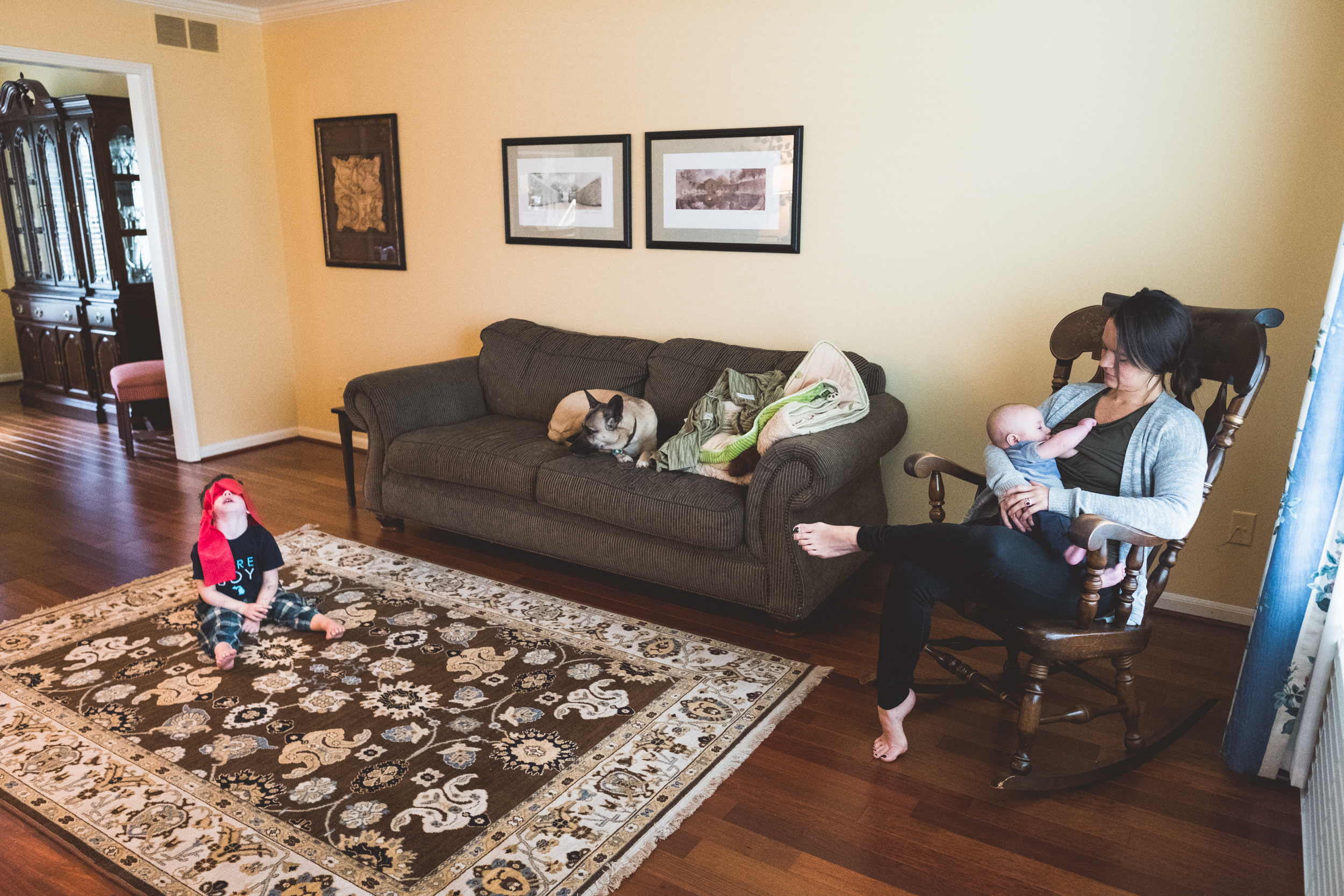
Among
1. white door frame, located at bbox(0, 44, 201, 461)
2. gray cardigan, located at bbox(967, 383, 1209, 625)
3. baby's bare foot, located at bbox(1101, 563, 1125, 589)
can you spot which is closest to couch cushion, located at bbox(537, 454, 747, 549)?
gray cardigan, located at bbox(967, 383, 1209, 625)

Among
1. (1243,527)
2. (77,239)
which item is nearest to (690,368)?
(1243,527)

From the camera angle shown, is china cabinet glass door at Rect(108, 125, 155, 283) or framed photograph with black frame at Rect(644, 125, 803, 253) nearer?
framed photograph with black frame at Rect(644, 125, 803, 253)

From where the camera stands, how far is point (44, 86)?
625cm

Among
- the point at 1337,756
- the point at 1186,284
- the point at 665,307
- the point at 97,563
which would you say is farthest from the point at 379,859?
the point at 1186,284

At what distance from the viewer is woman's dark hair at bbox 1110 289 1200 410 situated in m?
2.27

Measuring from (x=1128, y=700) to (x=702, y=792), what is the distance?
1.18 m

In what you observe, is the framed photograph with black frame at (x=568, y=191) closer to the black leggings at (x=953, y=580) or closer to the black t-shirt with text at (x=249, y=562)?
the black t-shirt with text at (x=249, y=562)

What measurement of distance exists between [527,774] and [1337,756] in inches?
74.4

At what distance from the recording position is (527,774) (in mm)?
2342

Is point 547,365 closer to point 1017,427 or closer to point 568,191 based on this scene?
point 568,191

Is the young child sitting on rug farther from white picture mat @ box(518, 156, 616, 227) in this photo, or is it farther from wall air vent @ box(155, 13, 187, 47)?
wall air vent @ box(155, 13, 187, 47)

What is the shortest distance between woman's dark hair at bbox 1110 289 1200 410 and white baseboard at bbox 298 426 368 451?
4567mm

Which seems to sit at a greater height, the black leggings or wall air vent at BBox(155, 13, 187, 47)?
wall air vent at BBox(155, 13, 187, 47)

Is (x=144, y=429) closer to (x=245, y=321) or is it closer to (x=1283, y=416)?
(x=245, y=321)
